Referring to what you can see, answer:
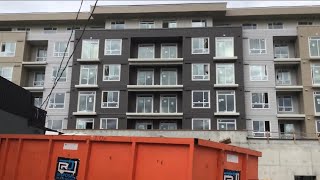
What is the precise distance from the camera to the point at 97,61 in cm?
4638

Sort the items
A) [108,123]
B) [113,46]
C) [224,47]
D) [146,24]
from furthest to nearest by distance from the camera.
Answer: [146,24]
[113,46]
[224,47]
[108,123]

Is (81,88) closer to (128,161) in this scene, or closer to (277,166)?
(277,166)

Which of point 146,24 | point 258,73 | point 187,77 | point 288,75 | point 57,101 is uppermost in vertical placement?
point 146,24

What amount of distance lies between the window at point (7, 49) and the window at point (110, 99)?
1334 cm

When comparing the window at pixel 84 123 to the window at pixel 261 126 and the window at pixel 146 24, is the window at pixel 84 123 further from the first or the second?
the window at pixel 261 126

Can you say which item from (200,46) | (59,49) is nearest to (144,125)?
(200,46)

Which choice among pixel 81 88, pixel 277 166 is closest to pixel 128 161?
pixel 277 166

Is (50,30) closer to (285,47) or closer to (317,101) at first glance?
(285,47)

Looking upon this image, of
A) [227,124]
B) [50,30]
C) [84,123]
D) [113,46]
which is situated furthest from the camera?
[50,30]

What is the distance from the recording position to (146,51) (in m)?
47.5

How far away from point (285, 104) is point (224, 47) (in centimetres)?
939

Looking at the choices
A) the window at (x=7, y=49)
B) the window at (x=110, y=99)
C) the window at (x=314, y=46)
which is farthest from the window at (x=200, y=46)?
the window at (x=7, y=49)

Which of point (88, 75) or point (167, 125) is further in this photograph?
point (88, 75)

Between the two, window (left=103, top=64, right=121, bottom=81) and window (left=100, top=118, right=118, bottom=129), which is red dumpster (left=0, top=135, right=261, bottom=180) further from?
window (left=103, top=64, right=121, bottom=81)
